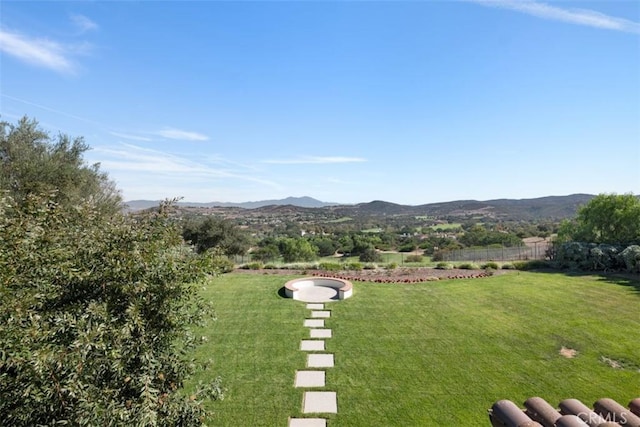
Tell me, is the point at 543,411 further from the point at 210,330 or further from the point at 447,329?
the point at 210,330

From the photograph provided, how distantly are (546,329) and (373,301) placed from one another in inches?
228

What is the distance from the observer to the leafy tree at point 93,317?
323 centimetres

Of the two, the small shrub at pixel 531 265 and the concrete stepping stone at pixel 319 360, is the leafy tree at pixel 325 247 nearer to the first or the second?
the small shrub at pixel 531 265

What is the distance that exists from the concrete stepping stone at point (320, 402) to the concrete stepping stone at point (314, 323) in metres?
3.79

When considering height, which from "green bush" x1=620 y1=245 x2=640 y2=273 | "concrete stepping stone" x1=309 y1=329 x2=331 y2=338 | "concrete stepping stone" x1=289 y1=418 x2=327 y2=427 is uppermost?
"green bush" x1=620 y1=245 x2=640 y2=273

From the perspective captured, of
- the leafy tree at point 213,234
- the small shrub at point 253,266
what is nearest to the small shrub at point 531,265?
the small shrub at point 253,266

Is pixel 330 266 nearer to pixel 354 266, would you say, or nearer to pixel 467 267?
pixel 354 266

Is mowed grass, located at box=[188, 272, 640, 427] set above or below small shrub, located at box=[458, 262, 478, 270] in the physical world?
below

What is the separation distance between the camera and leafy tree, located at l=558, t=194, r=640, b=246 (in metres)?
20.4

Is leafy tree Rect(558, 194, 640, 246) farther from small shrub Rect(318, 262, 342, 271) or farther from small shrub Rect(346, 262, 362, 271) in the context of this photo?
small shrub Rect(318, 262, 342, 271)

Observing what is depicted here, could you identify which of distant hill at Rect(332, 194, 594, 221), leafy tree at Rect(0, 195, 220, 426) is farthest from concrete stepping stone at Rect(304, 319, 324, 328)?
distant hill at Rect(332, 194, 594, 221)

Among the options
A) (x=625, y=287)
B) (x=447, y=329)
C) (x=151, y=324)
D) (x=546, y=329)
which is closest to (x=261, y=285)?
(x=447, y=329)

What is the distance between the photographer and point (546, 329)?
36.2 feet

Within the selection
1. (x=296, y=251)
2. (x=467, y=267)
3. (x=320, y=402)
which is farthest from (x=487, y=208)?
(x=320, y=402)
